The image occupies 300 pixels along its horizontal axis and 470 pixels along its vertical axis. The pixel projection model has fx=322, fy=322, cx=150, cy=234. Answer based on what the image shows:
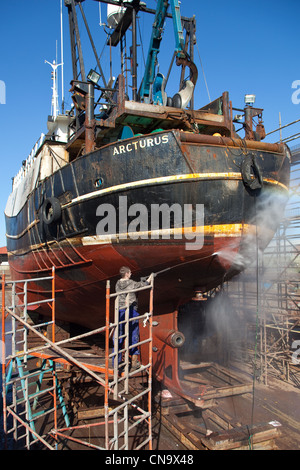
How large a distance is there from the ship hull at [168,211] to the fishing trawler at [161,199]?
0.02 meters

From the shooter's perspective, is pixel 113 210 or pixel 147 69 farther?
pixel 147 69

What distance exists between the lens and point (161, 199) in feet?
19.1

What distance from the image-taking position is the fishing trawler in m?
5.73

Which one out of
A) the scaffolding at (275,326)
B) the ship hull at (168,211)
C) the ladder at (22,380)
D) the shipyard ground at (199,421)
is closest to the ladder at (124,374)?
the shipyard ground at (199,421)

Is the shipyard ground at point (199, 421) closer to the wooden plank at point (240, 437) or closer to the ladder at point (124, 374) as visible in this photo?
the wooden plank at point (240, 437)

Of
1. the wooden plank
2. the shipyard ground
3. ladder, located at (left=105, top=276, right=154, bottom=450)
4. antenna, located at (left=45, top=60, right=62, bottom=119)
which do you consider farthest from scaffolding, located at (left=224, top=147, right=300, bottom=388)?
antenna, located at (left=45, top=60, right=62, bottom=119)

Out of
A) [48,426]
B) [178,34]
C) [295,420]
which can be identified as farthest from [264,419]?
[178,34]

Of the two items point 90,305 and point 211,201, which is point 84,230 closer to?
point 90,305

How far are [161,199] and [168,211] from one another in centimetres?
26

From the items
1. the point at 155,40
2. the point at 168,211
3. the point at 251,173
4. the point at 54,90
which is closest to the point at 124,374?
the point at 168,211

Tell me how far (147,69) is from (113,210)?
22.5 feet

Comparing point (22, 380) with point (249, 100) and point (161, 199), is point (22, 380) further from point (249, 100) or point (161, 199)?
point (249, 100)

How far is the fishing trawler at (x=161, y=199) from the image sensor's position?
18.8ft
